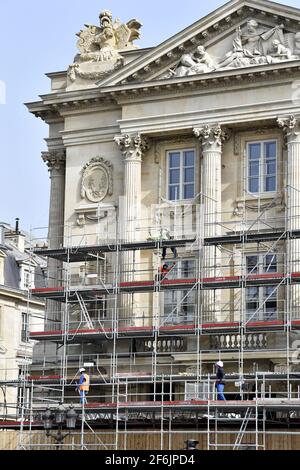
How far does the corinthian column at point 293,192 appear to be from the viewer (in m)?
54.2

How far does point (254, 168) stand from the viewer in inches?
2259

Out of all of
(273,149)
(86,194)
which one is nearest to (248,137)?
(273,149)

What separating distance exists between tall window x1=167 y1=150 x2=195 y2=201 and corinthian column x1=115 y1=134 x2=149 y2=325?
1.25 meters

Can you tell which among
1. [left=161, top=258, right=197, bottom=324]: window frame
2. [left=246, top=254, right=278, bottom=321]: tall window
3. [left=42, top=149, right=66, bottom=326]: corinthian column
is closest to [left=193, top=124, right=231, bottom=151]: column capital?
[left=161, top=258, right=197, bottom=324]: window frame

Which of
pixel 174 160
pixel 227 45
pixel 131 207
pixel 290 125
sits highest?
pixel 227 45

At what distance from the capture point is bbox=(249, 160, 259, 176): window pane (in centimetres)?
5730

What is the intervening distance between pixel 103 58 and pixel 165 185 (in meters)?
6.78

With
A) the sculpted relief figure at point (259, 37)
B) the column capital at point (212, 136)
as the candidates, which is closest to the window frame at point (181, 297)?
the column capital at point (212, 136)

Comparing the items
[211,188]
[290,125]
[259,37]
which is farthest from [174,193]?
[259,37]

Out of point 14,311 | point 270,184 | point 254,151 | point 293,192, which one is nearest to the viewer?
point 293,192

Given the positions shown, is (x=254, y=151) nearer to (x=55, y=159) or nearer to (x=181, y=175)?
(x=181, y=175)

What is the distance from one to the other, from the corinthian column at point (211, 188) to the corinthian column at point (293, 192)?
285 cm

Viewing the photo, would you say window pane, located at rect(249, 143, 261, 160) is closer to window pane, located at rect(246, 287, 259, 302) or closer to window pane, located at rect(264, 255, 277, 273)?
window pane, located at rect(264, 255, 277, 273)

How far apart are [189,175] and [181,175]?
0.35 meters
